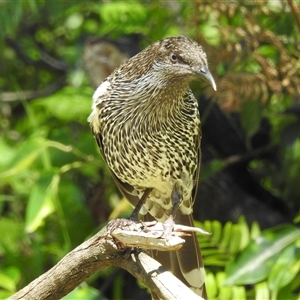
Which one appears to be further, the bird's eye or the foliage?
the foliage

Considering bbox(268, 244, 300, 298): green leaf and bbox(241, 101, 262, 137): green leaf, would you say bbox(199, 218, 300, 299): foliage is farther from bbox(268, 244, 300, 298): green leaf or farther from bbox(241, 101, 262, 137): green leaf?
bbox(241, 101, 262, 137): green leaf

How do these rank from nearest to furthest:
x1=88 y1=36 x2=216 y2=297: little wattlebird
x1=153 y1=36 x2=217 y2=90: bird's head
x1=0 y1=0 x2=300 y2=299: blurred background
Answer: x1=153 y1=36 x2=217 y2=90: bird's head → x1=88 y1=36 x2=216 y2=297: little wattlebird → x1=0 y1=0 x2=300 y2=299: blurred background

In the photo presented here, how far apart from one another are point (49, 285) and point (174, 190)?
3.15 ft

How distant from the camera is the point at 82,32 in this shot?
6.58 meters

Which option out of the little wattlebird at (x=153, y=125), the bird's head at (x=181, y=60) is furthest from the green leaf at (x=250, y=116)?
the bird's head at (x=181, y=60)

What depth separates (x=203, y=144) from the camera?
571 cm

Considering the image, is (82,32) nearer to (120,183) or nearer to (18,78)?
(18,78)

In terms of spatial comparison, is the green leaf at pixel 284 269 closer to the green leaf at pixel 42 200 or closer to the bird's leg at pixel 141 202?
the bird's leg at pixel 141 202

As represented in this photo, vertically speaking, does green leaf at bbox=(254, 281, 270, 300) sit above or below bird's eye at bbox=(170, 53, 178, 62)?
below

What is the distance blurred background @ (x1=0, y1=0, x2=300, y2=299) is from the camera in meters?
4.96

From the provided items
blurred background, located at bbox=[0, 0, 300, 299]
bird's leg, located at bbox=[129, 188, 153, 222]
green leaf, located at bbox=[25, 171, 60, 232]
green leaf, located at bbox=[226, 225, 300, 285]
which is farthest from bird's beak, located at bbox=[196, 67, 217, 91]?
green leaf, located at bbox=[25, 171, 60, 232]

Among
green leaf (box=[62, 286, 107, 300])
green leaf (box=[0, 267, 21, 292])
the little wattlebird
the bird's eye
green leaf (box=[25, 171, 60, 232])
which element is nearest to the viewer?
the bird's eye

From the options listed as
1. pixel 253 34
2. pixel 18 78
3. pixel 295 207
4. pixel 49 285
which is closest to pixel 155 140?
pixel 49 285

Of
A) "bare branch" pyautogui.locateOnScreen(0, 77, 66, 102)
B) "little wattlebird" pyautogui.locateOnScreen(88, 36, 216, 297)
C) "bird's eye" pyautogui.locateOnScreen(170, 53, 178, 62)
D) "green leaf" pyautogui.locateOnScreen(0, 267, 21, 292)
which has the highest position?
"bird's eye" pyautogui.locateOnScreen(170, 53, 178, 62)
